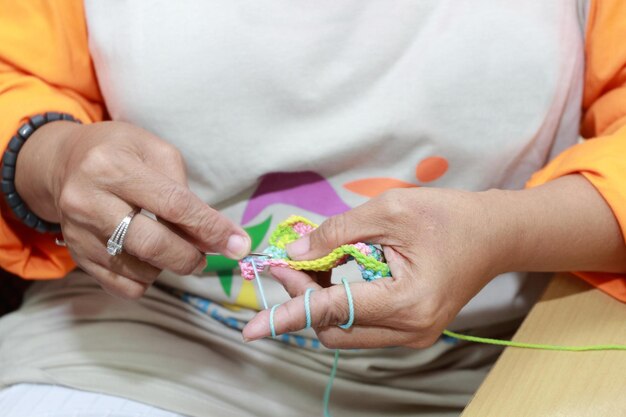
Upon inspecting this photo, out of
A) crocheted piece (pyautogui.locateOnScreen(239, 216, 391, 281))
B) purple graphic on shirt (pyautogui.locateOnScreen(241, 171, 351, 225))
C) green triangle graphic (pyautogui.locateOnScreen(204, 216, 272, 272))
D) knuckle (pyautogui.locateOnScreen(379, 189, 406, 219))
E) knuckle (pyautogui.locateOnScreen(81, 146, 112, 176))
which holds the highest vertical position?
knuckle (pyautogui.locateOnScreen(81, 146, 112, 176))

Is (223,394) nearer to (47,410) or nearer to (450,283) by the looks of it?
(47,410)

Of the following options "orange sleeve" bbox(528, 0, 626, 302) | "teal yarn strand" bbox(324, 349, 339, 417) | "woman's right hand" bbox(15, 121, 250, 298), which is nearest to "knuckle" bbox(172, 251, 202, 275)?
"woman's right hand" bbox(15, 121, 250, 298)

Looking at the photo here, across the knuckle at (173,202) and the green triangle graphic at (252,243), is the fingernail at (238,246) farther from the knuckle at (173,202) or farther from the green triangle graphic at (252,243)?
the green triangle graphic at (252,243)

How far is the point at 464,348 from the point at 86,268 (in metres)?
0.49

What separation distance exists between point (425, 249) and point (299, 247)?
12 cm

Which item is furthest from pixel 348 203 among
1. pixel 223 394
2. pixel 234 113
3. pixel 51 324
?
pixel 51 324

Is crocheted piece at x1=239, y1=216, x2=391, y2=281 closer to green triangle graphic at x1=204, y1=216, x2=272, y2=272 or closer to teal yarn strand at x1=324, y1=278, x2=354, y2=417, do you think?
teal yarn strand at x1=324, y1=278, x2=354, y2=417

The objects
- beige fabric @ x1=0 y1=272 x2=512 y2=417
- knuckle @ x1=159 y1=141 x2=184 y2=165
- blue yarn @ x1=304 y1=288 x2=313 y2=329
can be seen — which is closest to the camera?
blue yarn @ x1=304 y1=288 x2=313 y2=329

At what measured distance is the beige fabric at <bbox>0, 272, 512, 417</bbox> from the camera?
Answer: 0.82m

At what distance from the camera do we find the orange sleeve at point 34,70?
79 cm

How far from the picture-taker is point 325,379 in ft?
2.88

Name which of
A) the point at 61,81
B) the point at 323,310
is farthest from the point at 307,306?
the point at 61,81

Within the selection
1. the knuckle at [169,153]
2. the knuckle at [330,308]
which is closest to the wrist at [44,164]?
the knuckle at [169,153]

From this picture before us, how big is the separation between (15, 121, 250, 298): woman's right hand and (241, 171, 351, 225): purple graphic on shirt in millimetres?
158
